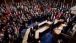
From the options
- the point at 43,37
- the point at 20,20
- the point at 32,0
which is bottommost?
the point at 43,37

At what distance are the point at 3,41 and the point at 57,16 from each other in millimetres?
7304

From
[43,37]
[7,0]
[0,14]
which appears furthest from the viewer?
[7,0]

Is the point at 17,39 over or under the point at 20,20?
under

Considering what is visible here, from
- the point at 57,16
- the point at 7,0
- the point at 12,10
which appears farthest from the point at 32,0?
the point at 57,16

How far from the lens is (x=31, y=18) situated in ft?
40.0

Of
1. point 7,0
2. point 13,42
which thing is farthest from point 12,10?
point 13,42

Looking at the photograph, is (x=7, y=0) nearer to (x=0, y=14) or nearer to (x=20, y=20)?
(x=0, y=14)

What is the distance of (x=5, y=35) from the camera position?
26.5ft

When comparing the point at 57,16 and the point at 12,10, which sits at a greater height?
the point at 12,10

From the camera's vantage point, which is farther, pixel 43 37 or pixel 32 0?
pixel 32 0

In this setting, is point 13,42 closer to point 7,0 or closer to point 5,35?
point 5,35

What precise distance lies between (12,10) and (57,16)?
21.4 feet

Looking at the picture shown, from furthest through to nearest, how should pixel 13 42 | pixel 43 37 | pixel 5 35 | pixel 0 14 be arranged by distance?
pixel 0 14 → pixel 43 37 → pixel 5 35 → pixel 13 42

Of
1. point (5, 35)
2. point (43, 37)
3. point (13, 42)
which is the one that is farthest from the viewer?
point (43, 37)
